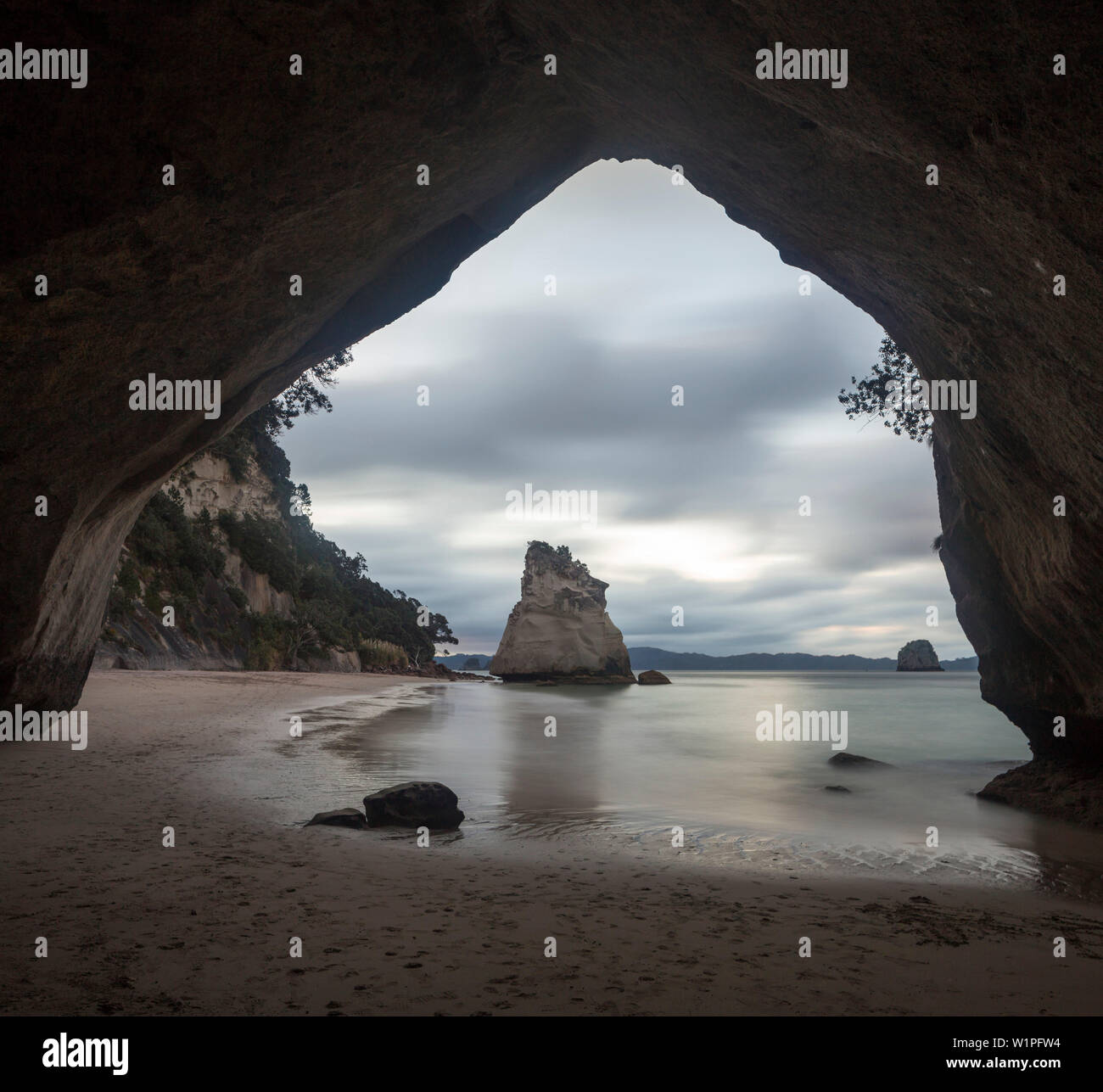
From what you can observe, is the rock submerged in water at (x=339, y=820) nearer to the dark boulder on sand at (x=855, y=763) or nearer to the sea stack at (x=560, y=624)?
the dark boulder on sand at (x=855, y=763)

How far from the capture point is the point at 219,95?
15.8 ft

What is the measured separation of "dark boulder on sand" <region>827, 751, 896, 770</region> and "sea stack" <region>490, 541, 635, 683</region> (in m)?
50.3

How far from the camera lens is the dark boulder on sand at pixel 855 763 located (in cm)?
1486

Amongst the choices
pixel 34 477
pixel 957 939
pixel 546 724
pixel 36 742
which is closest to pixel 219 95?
pixel 34 477

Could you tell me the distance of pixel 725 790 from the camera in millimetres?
11961

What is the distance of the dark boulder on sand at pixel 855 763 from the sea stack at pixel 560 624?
50.3 m

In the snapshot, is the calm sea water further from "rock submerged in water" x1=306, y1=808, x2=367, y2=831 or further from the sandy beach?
the sandy beach

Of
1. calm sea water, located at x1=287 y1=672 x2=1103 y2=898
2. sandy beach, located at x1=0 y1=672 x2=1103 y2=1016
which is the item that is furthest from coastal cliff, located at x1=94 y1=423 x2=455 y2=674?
sandy beach, located at x1=0 y1=672 x2=1103 y2=1016

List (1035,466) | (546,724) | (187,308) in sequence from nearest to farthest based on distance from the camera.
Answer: (187,308)
(1035,466)
(546,724)

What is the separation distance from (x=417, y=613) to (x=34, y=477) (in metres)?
78.9

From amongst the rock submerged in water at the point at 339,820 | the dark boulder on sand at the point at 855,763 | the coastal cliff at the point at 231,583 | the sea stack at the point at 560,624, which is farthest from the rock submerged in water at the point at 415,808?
the sea stack at the point at 560,624

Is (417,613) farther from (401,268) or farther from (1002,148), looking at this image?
(1002,148)

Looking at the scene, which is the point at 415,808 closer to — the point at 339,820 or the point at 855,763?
the point at 339,820

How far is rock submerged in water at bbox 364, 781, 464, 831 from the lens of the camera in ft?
22.9
